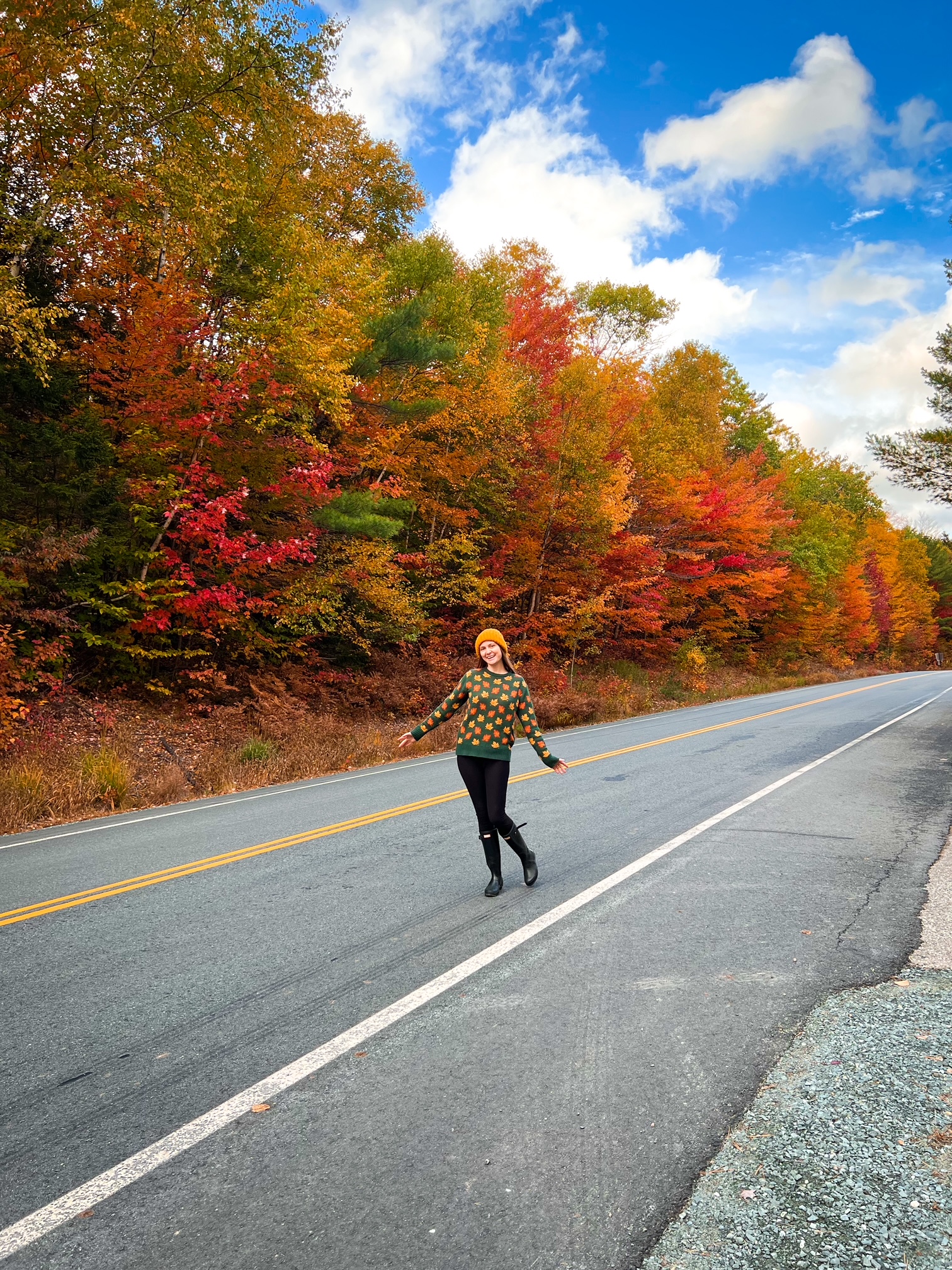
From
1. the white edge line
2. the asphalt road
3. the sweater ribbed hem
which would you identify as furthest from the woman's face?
the white edge line

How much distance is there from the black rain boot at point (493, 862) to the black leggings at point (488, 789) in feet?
0.16

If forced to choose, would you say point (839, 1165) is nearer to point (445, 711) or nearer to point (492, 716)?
point (492, 716)

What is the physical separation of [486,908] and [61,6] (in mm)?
12759

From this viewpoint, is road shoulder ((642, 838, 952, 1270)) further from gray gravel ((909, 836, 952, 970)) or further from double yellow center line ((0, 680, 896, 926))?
double yellow center line ((0, 680, 896, 926))

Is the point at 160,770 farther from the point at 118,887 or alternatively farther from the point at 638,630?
the point at 638,630

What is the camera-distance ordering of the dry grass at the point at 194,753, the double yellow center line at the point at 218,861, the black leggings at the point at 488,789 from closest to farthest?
the double yellow center line at the point at 218,861
the black leggings at the point at 488,789
the dry grass at the point at 194,753

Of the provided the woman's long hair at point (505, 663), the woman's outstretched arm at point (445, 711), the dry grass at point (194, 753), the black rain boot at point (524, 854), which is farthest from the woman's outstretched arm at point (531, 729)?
the dry grass at point (194, 753)

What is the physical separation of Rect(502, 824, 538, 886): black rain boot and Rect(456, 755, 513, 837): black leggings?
4 centimetres

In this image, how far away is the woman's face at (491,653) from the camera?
5.72 metres

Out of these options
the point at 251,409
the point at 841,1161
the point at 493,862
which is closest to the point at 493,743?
the point at 493,862

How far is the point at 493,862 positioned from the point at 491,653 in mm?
1560

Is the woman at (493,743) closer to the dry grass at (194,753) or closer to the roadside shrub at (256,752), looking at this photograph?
the dry grass at (194,753)

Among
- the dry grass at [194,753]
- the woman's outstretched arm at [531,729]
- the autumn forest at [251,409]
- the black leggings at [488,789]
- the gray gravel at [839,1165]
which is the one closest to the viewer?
the gray gravel at [839,1165]

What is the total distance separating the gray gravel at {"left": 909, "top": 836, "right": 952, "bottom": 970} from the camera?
4.16m
